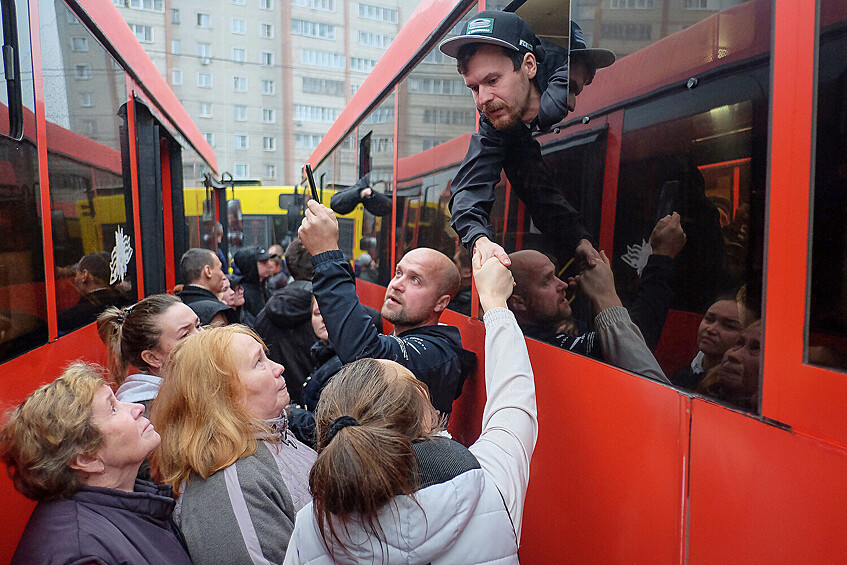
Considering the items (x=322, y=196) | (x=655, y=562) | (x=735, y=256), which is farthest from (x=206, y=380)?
(x=322, y=196)

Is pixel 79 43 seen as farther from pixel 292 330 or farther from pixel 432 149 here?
pixel 292 330

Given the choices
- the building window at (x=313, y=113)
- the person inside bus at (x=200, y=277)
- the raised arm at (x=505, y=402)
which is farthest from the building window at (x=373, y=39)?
the raised arm at (x=505, y=402)

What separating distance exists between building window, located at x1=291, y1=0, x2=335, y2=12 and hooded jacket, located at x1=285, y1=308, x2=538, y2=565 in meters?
38.4

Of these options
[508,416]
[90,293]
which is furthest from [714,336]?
[90,293]

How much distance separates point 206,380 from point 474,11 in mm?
1615

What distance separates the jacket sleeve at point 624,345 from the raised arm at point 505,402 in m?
0.21

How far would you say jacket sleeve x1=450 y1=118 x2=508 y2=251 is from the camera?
2.07 m

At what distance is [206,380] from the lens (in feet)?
5.76

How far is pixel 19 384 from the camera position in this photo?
2.10m

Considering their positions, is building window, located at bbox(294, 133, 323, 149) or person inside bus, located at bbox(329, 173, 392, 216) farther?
building window, located at bbox(294, 133, 323, 149)

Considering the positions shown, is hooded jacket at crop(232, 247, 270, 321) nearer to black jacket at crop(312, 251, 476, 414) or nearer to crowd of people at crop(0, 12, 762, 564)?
crowd of people at crop(0, 12, 762, 564)

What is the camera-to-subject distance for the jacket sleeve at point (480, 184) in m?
2.07

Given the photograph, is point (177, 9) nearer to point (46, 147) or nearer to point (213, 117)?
point (213, 117)

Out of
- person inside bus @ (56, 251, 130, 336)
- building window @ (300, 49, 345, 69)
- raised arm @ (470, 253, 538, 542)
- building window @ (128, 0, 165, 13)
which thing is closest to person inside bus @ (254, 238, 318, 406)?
person inside bus @ (56, 251, 130, 336)
